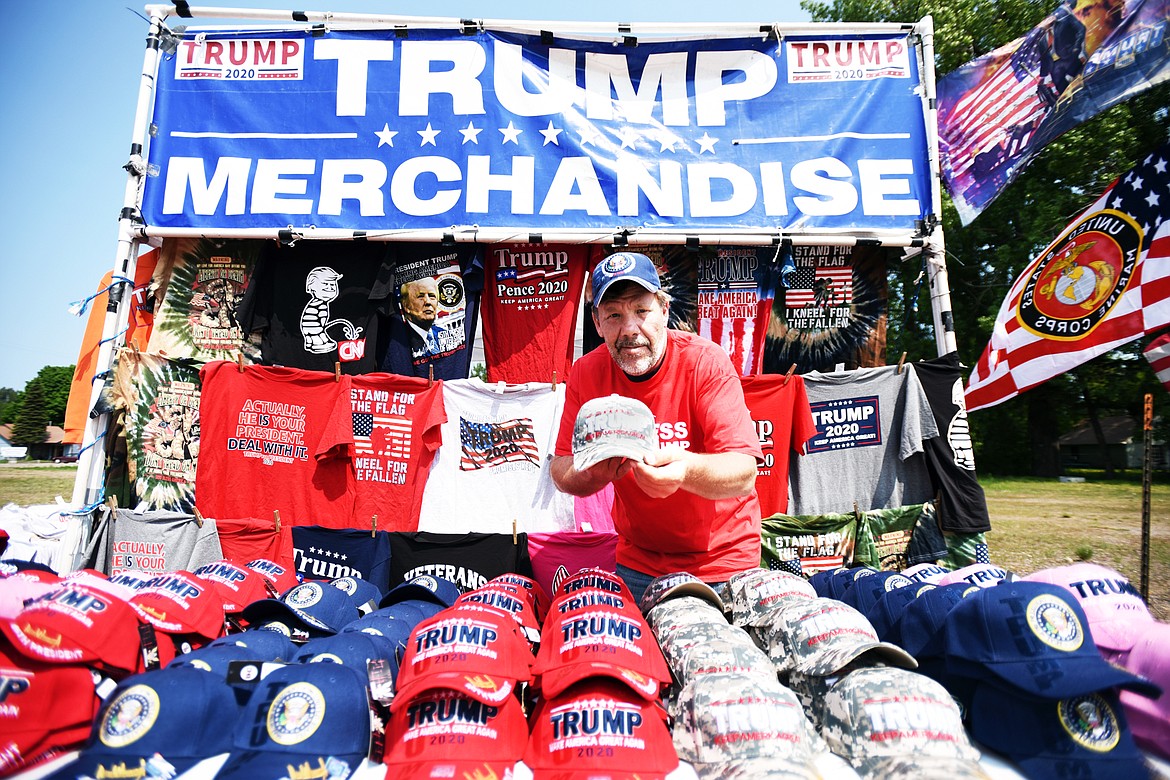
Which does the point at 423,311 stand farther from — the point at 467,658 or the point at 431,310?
the point at 467,658

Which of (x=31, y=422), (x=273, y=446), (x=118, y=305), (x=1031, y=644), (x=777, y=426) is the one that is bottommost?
(x=1031, y=644)

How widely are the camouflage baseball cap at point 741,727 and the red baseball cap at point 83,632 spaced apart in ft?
5.48

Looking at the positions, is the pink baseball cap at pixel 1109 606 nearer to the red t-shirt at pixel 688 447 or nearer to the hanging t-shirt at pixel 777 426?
the red t-shirt at pixel 688 447

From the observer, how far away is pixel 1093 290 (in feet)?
12.6

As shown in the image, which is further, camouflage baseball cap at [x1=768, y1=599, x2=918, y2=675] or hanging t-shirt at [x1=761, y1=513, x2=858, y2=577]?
hanging t-shirt at [x1=761, y1=513, x2=858, y2=577]

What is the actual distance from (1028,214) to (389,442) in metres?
18.1

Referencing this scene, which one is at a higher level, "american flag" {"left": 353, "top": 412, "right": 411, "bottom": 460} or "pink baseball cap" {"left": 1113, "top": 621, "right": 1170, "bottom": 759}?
"american flag" {"left": 353, "top": 412, "right": 411, "bottom": 460}

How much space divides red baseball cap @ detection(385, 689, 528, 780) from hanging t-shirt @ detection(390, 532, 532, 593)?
238 cm

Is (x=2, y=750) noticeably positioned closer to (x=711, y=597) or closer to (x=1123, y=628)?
(x=711, y=597)

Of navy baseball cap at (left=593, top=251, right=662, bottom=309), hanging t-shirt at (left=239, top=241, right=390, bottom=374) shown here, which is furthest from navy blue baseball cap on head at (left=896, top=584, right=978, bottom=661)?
hanging t-shirt at (left=239, top=241, right=390, bottom=374)

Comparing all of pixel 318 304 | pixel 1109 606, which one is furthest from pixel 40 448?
pixel 1109 606

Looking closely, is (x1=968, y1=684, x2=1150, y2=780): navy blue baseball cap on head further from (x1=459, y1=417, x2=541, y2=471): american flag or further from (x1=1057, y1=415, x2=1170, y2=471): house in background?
(x1=1057, y1=415, x2=1170, y2=471): house in background

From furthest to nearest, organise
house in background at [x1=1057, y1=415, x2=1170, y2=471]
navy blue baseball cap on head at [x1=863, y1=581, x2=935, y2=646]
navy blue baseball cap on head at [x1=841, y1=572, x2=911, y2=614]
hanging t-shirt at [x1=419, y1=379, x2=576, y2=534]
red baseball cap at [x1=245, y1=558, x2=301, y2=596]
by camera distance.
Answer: house in background at [x1=1057, y1=415, x2=1170, y2=471] < hanging t-shirt at [x1=419, y1=379, x2=576, y2=534] < red baseball cap at [x1=245, y1=558, x2=301, y2=596] < navy blue baseball cap on head at [x1=841, y1=572, x2=911, y2=614] < navy blue baseball cap on head at [x1=863, y1=581, x2=935, y2=646]

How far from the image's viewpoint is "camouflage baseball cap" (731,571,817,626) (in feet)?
6.82
